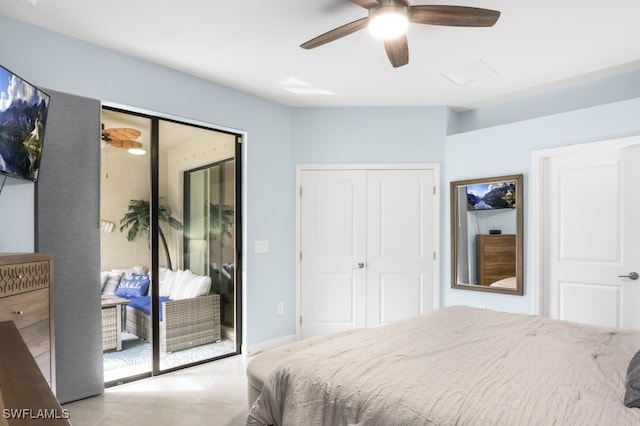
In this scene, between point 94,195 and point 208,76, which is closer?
point 94,195

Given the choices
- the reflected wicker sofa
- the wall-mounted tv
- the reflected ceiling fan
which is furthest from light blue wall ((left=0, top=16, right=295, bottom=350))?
the wall-mounted tv

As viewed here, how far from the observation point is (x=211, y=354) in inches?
151

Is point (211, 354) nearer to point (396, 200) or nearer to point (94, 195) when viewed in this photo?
point (94, 195)

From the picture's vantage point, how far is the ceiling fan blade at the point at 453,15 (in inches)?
80.7

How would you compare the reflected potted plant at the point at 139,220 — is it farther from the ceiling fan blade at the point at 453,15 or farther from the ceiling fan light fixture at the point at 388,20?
the ceiling fan blade at the point at 453,15

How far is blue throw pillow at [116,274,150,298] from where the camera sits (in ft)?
10.8

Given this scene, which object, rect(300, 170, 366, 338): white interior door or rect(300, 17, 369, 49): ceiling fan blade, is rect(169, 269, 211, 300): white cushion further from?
rect(300, 17, 369, 49): ceiling fan blade

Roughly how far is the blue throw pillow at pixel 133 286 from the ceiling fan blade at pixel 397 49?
2.61m

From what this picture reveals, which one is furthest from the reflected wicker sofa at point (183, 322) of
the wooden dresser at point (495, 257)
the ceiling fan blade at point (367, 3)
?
the ceiling fan blade at point (367, 3)

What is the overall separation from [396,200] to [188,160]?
86.7 inches

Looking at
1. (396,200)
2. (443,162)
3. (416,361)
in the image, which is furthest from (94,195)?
(443,162)

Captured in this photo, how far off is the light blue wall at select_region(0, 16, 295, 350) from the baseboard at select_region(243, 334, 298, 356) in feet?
0.18

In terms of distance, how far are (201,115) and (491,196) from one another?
2.92 meters

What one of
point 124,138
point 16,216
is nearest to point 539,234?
point 124,138
